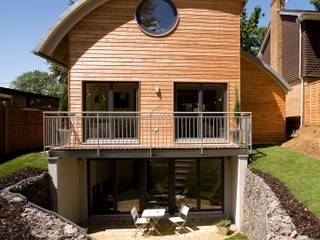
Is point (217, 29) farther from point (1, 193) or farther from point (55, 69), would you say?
point (55, 69)

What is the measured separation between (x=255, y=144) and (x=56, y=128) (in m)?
9.25

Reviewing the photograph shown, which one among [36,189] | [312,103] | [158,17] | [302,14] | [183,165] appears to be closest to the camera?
[36,189]

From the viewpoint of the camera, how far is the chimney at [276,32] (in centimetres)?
2322

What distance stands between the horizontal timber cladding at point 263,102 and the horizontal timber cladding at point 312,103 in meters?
1.64

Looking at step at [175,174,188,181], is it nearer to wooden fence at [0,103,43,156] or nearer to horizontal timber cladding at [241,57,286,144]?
horizontal timber cladding at [241,57,286,144]

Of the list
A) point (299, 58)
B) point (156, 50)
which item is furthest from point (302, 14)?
point (156, 50)

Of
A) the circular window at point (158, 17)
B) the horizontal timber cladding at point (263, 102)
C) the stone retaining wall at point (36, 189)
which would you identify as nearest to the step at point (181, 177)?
the horizontal timber cladding at point (263, 102)

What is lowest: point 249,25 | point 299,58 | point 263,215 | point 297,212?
point 263,215

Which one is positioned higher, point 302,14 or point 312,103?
point 302,14

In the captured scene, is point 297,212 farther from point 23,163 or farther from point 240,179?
point 23,163

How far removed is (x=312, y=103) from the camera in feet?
59.4

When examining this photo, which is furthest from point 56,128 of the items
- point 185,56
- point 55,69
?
point 55,69

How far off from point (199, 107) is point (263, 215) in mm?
5838

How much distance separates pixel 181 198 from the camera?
14938 millimetres
